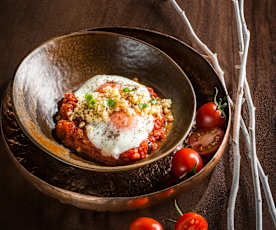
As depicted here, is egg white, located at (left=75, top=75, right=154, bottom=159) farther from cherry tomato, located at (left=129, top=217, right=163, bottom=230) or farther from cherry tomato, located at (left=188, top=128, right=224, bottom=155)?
cherry tomato, located at (left=129, top=217, right=163, bottom=230)

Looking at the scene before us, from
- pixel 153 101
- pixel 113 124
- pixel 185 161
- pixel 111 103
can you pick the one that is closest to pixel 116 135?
pixel 113 124

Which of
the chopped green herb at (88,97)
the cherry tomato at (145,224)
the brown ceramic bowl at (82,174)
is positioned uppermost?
the chopped green herb at (88,97)

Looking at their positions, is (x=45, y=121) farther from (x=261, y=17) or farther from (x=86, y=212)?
(x=261, y=17)

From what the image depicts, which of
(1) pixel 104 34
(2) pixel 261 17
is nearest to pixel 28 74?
(1) pixel 104 34

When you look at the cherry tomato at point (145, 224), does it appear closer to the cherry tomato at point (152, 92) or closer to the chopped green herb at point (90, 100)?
the chopped green herb at point (90, 100)

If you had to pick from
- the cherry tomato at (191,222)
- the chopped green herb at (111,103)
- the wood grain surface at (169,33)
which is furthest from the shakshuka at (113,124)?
the cherry tomato at (191,222)

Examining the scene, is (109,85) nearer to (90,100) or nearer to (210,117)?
(90,100)

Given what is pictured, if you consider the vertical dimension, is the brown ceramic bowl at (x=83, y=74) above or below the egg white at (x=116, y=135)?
above
